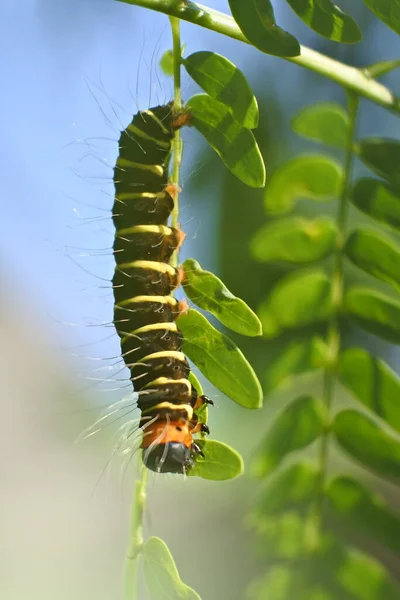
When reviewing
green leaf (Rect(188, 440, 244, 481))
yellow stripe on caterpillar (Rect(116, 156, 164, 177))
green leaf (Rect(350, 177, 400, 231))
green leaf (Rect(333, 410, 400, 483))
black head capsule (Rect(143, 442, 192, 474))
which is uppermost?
yellow stripe on caterpillar (Rect(116, 156, 164, 177))

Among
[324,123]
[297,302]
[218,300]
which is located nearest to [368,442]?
[297,302]

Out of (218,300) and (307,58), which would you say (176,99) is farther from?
(218,300)

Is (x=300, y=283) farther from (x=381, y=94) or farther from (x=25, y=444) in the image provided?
(x=25, y=444)

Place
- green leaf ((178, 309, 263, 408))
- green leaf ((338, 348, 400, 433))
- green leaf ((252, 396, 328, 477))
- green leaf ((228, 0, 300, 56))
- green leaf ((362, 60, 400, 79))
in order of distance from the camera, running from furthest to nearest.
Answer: green leaf ((252, 396, 328, 477)), green leaf ((338, 348, 400, 433)), green leaf ((362, 60, 400, 79)), green leaf ((178, 309, 263, 408)), green leaf ((228, 0, 300, 56))

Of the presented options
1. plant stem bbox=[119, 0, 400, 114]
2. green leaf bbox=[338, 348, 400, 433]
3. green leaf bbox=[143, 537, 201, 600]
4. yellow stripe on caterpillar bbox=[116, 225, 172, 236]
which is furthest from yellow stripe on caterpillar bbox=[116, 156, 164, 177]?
green leaf bbox=[143, 537, 201, 600]

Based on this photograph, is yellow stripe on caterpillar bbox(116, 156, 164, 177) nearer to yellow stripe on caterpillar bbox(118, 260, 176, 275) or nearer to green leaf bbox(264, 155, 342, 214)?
yellow stripe on caterpillar bbox(118, 260, 176, 275)

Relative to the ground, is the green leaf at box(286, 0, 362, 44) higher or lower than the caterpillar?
higher

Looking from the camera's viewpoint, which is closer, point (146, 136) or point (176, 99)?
point (176, 99)
